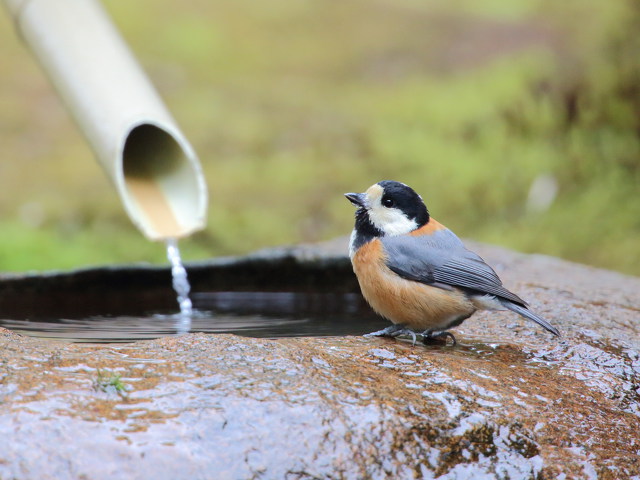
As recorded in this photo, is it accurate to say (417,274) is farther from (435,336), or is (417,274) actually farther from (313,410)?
(313,410)

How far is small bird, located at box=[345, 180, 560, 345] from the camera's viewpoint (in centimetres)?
312

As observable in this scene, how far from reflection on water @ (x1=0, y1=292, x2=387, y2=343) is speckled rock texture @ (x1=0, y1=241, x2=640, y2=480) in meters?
0.85

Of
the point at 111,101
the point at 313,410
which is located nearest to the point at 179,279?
the point at 111,101

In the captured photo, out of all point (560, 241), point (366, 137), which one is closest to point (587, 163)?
point (560, 241)

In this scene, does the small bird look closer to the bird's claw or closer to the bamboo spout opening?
the bird's claw

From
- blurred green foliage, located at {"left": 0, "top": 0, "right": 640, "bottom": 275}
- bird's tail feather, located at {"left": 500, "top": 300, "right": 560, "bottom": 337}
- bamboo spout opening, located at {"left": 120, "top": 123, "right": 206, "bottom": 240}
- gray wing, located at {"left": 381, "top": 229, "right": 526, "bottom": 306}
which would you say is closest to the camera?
bird's tail feather, located at {"left": 500, "top": 300, "right": 560, "bottom": 337}

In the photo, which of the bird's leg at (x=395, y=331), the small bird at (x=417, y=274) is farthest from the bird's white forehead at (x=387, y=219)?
the bird's leg at (x=395, y=331)

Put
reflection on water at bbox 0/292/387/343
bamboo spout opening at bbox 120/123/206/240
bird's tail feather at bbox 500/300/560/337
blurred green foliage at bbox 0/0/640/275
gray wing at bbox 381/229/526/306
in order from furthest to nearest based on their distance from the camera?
blurred green foliage at bbox 0/0/640/275
bamboo spout opening at bbox 120/123/206/240
reflection on water at bbox 0/292/387/343
gray wing at bbox 381/229/526/306
bird's tail feather at bbox 500/300/560/337

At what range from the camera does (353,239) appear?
342cm

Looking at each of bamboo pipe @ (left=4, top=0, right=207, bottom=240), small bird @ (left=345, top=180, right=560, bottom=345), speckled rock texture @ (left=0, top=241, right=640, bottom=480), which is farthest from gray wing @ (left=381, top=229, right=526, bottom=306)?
bamboo pipe @ (left=4, top=0, right=207, bottom=240)

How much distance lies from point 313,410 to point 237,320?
5.79 feet

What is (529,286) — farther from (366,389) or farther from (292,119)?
(292,119)

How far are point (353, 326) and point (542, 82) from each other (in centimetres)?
614

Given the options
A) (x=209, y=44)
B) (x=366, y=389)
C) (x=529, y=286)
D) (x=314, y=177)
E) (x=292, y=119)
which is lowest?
(x=366, y=389)
